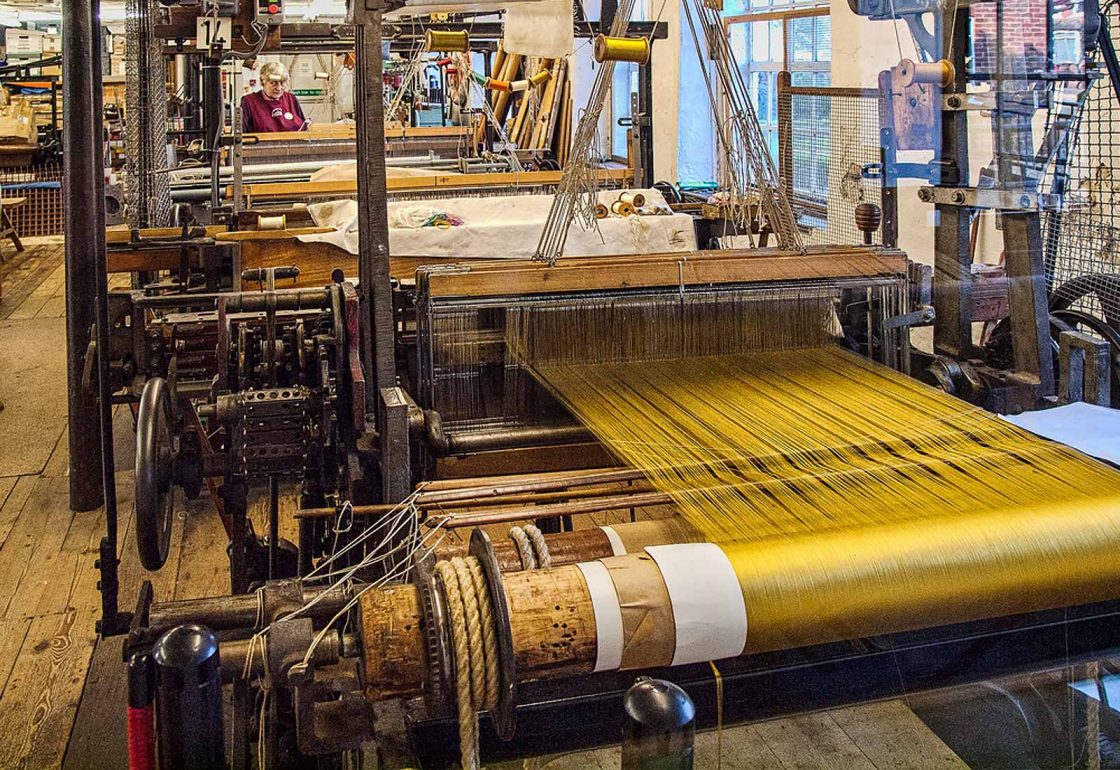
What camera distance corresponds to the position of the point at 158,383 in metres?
1.99

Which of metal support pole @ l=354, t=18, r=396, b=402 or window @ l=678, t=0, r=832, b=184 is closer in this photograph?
metal support pole @ l=354, t=18, r=396, b=402

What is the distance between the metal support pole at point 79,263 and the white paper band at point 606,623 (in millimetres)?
2862

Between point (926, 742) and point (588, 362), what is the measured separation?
3.68 ft

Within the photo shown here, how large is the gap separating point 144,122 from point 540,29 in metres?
1.92

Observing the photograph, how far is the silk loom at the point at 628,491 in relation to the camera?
4.65 ft

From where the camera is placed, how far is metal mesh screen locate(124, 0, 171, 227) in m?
4.78

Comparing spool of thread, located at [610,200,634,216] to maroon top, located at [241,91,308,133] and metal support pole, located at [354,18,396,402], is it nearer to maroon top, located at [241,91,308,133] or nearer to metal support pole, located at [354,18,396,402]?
metal support pole, located at [354,18,396,402]

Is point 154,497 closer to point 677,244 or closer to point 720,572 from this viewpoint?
point 720,572

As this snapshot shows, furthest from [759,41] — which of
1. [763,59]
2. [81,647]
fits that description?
[81,647]

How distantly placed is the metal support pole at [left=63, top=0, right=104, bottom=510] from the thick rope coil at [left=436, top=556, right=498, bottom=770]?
281 cm

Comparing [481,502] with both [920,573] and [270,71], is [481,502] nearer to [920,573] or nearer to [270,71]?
[920,573]

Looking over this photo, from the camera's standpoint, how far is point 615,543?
1698mm

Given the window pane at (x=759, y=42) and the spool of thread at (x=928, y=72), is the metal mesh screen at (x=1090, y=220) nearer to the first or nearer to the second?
the spool of thread at (x=928, y=72)

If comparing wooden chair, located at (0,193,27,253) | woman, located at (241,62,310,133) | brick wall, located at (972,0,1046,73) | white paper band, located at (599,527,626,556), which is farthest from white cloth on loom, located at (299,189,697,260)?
wooden chair, located at (0,193,27,253)
